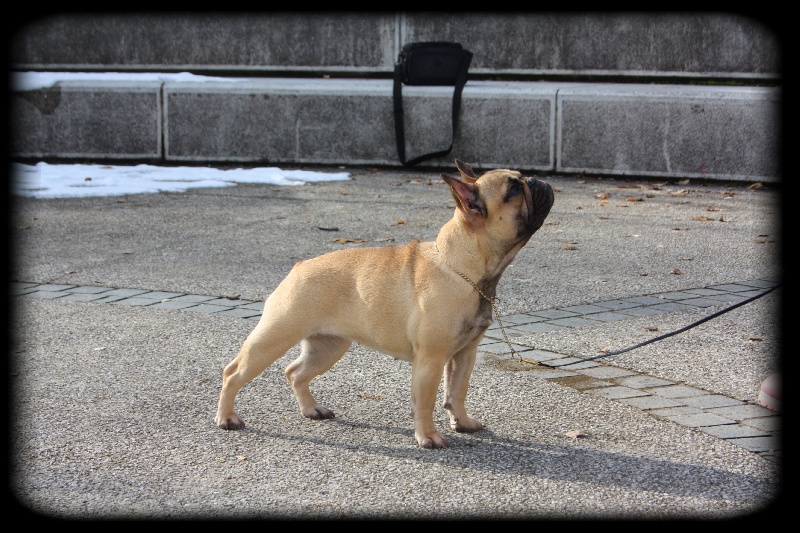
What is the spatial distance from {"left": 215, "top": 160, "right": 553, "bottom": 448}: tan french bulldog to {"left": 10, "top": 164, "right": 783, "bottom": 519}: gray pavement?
0.26 m

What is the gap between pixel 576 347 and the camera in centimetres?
588

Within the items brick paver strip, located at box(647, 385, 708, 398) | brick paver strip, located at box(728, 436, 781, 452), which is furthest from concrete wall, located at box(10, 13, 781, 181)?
brick paver strip, located at box(728, 436, 781, 452)

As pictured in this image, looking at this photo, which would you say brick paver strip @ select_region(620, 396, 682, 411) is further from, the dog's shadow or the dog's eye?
the dog's eye

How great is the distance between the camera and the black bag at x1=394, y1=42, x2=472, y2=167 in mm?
12977

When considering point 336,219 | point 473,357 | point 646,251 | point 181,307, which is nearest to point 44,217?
point 336,219

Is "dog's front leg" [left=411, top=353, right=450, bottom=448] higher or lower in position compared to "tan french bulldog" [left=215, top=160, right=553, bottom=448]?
lower

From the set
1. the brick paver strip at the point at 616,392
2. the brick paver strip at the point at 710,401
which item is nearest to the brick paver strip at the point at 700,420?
the brick paver strip at the point at 710,401

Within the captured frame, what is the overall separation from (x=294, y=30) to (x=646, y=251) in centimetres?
Result: 759

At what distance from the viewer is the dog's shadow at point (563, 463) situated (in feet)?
12.9

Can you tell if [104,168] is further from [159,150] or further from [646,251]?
[646,251]

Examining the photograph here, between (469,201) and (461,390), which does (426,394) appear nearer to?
(461,390)

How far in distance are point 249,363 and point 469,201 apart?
1.30 m

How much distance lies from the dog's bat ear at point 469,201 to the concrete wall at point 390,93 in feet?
28.0

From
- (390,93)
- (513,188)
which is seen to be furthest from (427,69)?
(513,188)
